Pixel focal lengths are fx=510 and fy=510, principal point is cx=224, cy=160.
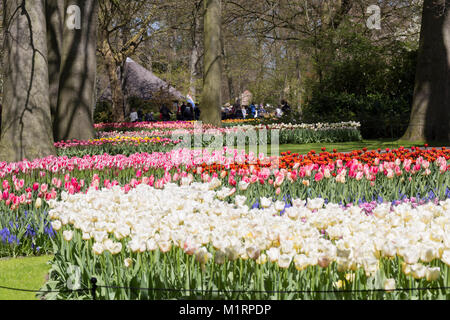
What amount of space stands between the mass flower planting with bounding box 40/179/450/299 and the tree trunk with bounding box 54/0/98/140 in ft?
29.6

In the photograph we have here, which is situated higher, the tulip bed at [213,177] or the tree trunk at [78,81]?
the tree trunk at [78,81]

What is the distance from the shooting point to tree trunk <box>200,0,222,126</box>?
17.5 meters

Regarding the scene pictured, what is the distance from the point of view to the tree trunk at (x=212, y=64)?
17531 mm

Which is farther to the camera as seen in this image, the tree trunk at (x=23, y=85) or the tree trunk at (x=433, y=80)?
the tree trunk at (x=433, y=80)

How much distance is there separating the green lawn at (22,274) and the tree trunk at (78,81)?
8216 mm

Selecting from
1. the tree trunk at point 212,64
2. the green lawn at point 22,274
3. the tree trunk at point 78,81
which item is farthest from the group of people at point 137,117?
the green lawn at point 22,274

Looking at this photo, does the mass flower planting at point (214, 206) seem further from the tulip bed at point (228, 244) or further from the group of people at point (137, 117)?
the group of people at point (137, 117)

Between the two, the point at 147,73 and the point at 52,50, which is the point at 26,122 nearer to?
the point at 52,50

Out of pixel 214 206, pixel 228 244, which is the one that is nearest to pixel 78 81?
pixel 214 206

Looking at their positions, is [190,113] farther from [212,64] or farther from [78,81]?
[78,81]

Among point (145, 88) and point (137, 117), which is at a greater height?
point (145, 88)

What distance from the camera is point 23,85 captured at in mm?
8461

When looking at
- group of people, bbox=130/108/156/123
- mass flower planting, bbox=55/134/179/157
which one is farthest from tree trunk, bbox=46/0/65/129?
group of people, bbox=130/108/156/123

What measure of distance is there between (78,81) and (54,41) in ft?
6.29
